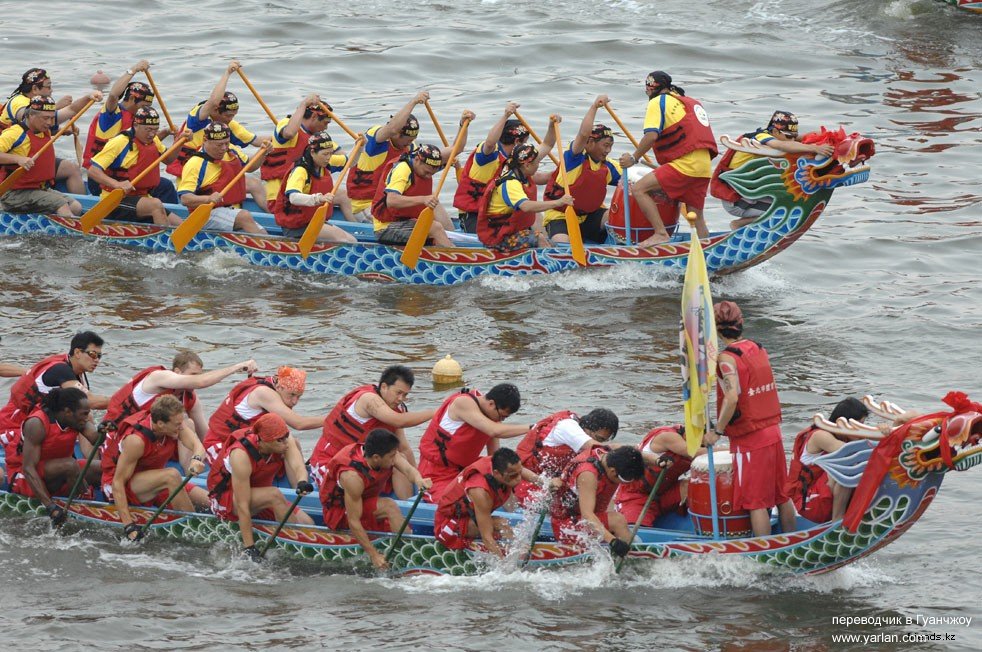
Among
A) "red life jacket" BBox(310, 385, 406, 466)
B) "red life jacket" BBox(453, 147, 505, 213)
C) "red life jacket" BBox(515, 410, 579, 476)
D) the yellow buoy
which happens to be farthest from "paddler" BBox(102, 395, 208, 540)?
"red life jacket" BBox(453, 147, 505, 213)

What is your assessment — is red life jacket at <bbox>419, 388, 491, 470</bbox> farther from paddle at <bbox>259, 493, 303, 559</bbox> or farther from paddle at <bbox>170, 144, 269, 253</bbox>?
paddle at <bbox>170, 144, 269, 253</bbox>

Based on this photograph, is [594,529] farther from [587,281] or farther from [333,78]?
[333,78]

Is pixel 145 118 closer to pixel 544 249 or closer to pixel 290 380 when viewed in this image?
pixel 544 249

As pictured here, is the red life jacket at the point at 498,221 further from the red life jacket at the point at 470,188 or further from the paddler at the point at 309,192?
the paddler at the point at 309,192

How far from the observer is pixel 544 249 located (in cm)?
1527

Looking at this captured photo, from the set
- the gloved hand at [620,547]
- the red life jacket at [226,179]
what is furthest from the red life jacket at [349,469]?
the red life jacket at [226,179]

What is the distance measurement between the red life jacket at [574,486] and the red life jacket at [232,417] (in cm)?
234

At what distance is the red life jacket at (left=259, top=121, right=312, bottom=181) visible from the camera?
16.3 m

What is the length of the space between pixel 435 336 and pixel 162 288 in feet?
11.1

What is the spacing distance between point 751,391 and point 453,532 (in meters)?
2.21

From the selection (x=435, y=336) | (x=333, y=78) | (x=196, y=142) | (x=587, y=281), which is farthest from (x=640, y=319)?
(x=333, y=78)

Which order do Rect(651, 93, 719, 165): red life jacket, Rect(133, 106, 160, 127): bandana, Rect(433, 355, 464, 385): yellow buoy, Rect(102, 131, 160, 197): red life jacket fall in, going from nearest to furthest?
Rect(433, 355, 464, 385): yellow buoy, Rect(651, 93, 719, 165): red life jacket, Rect(133, 106, 160, 127): bandana, Rect(102, 131, 160, 197): red life jacket

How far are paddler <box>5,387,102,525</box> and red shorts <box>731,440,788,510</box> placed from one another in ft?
15.6

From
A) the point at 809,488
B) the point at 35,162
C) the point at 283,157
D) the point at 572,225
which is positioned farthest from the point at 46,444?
the point at 35,162
